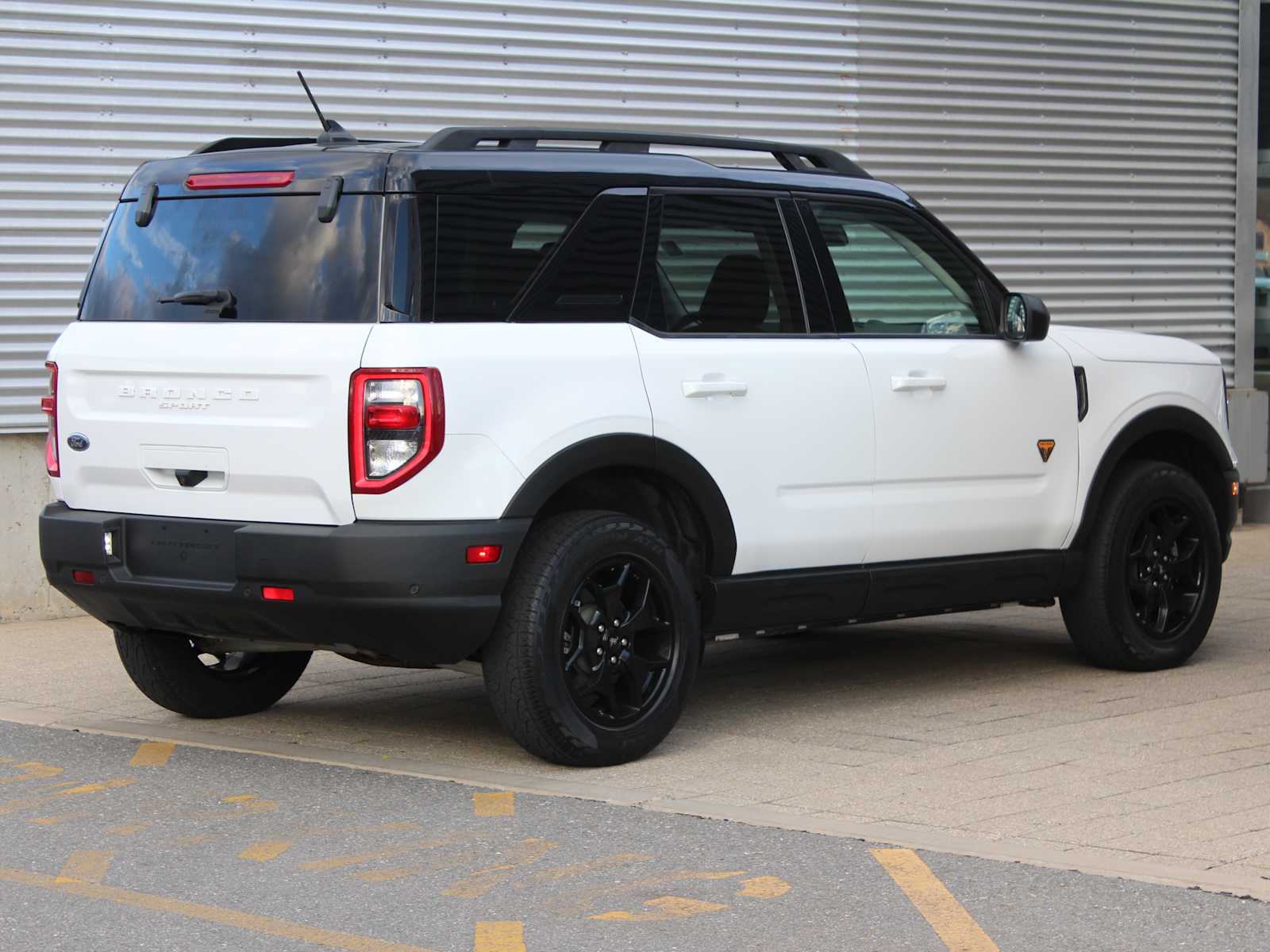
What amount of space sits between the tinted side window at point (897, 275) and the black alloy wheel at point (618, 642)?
1367mm

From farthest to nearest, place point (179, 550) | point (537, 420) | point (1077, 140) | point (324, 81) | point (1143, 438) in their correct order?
1. point (1077, 140)
2. point (324, 81)
3. point (1143, 438)
4. point (179, 550)
5. point (537, 420)

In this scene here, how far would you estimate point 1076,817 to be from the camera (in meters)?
5.72

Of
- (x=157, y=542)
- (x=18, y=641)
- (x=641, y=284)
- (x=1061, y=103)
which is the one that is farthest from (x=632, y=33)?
(x=157, y=542)

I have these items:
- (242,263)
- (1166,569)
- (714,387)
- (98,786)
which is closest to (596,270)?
(714,387)

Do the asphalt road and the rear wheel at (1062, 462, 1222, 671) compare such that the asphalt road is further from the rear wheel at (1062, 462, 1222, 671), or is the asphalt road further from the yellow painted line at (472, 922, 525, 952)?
the rear wheel at (1062, 462, 1222, 671)

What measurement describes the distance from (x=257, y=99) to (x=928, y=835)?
22.7ft

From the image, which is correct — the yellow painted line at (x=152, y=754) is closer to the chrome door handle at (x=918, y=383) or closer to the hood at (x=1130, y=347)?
the chrome door handle at (x=918, y=383)

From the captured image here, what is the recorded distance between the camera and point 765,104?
42.1ft

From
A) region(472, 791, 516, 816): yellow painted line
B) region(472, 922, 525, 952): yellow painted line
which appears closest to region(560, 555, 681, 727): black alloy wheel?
region(472, 791, 516, 816): yellow painted line

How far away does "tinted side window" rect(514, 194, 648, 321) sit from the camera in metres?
6.40

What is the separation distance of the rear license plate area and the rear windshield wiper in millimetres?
661

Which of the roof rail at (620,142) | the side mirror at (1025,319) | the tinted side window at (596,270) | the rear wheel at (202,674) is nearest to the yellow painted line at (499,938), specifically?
the tinted side window at (596,270)

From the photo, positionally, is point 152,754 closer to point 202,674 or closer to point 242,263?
point 202,674

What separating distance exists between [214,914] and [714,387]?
8.53ft
